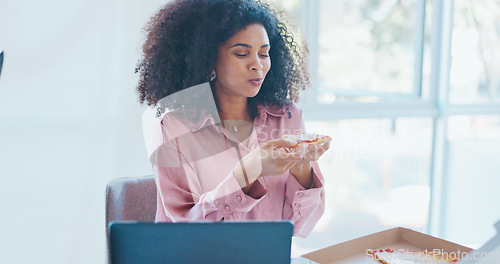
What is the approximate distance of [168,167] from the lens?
121 cm

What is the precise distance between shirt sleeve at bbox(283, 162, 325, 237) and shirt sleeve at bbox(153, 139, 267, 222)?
11 cm

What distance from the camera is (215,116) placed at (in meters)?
1.33

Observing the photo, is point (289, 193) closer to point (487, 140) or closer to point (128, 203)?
point (128, 203)

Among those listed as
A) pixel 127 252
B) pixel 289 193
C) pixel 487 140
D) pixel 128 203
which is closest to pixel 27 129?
pixel 128 203

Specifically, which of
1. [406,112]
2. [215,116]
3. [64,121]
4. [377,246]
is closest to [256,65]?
[215,116]

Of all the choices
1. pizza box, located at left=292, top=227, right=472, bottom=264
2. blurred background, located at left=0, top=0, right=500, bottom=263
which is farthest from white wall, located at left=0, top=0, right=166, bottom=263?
pizza box, located at left=292, top=227, right=472, bottom=264

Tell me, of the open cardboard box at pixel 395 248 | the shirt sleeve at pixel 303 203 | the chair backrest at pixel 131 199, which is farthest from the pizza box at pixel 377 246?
the chair backrest at pixel 131 199

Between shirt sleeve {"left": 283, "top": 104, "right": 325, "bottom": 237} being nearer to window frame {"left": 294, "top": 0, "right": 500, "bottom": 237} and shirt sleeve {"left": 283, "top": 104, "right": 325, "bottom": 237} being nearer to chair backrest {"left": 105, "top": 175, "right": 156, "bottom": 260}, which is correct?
chair backrest {"left": 105, "top": 175, "right": 156, "bottom": 260}

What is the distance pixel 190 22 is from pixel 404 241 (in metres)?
0.78

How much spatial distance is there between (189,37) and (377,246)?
2.34ft

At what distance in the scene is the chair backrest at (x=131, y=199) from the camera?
139cm

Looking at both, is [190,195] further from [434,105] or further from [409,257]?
[434,105]

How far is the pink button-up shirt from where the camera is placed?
3.87ft

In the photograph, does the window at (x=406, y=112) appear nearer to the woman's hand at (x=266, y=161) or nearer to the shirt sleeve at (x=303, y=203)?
the shirt sleeve at (x=303, y=203)
